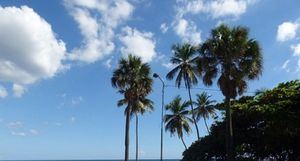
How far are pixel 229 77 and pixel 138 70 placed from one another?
529 inches

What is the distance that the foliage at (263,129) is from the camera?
2869 centimetres

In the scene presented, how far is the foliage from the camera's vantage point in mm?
28688

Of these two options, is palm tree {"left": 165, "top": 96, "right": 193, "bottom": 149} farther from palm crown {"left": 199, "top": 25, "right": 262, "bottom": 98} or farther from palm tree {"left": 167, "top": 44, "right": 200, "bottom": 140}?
palm crown {"left": 199, "top": 25, "right": 262, "bottom": 98}

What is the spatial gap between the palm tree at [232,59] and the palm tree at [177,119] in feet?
82.3

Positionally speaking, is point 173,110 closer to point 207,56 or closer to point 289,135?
point 207,56

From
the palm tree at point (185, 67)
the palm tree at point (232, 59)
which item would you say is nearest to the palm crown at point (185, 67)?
the palm tree at point (185, 67)

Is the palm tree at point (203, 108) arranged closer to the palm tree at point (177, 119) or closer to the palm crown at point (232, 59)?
the palm tree at point (177, 119)

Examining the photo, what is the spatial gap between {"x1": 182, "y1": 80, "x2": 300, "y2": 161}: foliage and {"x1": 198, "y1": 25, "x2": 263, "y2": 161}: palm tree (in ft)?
6.86

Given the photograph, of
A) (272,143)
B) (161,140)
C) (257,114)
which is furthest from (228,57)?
(161,140)

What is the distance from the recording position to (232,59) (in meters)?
31.3

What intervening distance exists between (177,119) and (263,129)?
2637 cm

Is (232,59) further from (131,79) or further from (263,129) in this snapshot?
(131,79)

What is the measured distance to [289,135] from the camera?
28875 mm

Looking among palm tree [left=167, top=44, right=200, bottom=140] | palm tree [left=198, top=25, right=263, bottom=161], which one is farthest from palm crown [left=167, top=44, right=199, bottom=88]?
palm tree [left=198, top=25, right=263, bottom=161]
